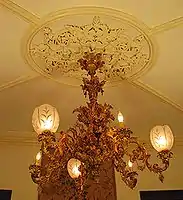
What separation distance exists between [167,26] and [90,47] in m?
0.63

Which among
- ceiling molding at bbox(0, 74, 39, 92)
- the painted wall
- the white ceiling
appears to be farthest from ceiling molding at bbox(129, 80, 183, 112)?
the painted wall

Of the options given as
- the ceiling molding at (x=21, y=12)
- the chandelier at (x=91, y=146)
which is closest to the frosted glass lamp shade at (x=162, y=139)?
A: the chandelier at (x=91, y=146)

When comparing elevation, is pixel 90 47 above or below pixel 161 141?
above

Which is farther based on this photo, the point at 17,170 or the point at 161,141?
the point at 17,170

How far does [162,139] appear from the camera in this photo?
8.11ft

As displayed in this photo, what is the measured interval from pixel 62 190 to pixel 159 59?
1759 millimetres

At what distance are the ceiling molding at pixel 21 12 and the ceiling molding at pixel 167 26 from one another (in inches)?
35.2

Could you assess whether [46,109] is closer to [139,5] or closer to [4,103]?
[139,5]

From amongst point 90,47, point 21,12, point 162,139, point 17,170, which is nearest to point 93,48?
point 90,47

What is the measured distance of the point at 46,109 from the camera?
2357mm

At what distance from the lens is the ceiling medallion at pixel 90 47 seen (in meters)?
2.68

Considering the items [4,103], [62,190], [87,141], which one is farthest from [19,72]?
[62,190]

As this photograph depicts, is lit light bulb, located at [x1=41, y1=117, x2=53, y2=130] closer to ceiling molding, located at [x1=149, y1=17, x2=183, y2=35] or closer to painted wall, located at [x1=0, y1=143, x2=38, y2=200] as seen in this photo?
ceiling molding, located at [x1=149, y1=17, x2=183, y2=35]

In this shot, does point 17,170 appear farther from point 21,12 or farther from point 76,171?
point 21,12
